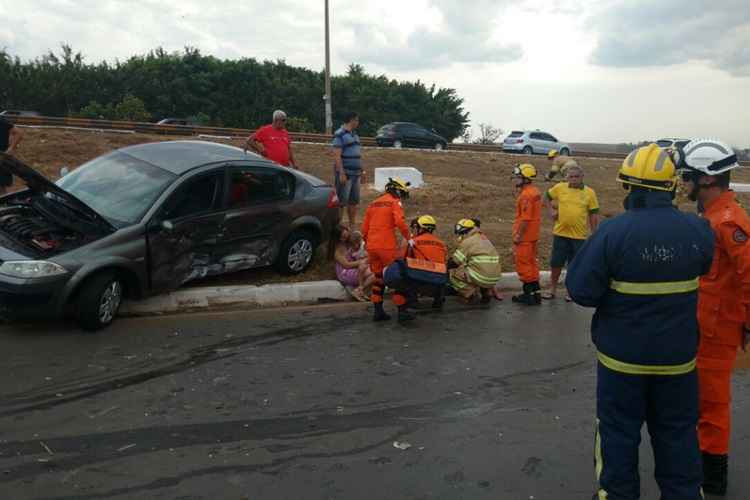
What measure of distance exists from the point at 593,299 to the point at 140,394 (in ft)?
10.9

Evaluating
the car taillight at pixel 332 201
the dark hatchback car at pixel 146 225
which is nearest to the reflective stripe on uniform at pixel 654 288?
the dark hatchback car at pixel 146 225

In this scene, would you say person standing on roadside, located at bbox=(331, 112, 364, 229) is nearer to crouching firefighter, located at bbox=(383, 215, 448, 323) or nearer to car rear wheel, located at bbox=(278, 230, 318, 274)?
car rear wheel, located at bbox=(278, 230, 318, 274)

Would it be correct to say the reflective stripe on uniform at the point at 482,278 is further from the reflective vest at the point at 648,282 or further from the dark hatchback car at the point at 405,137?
the dark hatchback car at the point at 405,137

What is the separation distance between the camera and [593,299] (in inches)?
126

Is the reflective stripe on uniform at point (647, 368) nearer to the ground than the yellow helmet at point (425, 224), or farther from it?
nearer to the ground

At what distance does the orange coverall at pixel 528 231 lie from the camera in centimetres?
801

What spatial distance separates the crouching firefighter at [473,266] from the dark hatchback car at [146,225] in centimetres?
167

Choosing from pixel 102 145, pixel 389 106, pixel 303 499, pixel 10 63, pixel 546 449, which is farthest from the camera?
pixel 389 106

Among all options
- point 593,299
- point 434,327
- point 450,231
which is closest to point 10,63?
point 450,231

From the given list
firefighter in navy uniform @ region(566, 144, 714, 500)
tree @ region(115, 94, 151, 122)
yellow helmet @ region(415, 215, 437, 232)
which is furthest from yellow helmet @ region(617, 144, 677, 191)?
tree @ region(115, 94, 151, 122)

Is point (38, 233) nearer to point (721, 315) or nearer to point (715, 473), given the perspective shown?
point (721, 315)

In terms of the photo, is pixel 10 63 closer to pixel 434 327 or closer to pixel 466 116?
pixel 466 116

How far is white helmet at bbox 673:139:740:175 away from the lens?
3.75 m

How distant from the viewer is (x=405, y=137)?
31.3 m
